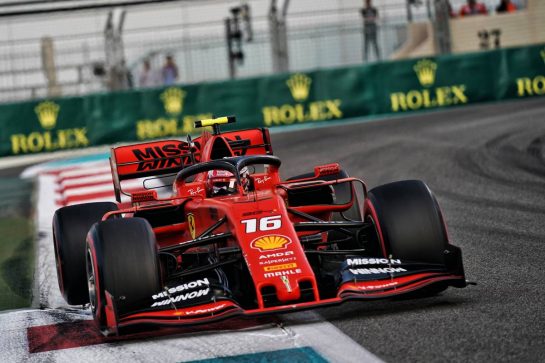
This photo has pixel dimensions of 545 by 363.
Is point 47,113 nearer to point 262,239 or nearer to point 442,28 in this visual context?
point 442,28

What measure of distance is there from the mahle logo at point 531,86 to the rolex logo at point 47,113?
30.2 feet

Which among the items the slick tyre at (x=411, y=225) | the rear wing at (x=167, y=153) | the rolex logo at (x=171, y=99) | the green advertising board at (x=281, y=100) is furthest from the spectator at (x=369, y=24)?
the slick tyre at (x=411, y=225)

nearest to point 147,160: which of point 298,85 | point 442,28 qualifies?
point 298,85

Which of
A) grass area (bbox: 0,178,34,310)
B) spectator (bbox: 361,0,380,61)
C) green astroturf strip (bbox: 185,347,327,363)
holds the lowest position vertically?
grass area (bbox: 0,178,34,310)

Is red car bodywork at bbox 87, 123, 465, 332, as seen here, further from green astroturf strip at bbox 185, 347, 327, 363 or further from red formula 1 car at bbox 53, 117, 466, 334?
green astroturf strip at bbox 185, 347, 327, 363

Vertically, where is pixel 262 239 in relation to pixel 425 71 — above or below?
below

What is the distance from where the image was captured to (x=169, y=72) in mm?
21391

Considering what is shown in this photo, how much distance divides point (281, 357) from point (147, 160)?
3.78 metres

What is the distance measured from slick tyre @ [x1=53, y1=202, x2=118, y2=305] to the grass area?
0.59 m

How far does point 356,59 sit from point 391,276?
15.8 meters

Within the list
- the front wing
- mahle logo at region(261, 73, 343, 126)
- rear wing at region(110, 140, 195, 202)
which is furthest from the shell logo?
mahle logo at region(261, 73, 343, 126)

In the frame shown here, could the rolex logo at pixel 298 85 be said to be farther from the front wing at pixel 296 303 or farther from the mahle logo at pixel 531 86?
the front wing at pixel 296 303

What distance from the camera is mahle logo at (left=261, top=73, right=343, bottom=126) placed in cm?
2169

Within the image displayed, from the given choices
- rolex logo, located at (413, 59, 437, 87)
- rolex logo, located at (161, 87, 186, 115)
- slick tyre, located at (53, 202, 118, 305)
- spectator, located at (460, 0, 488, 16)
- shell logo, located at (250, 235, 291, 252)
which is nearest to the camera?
shell logo, located at (250, 235, 291, 252)
